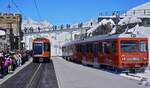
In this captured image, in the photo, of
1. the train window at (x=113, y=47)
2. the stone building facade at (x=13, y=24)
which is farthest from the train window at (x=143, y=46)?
the stone building facade at (x=13, y=24)

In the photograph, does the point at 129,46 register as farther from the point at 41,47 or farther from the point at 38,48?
the point at 38,48

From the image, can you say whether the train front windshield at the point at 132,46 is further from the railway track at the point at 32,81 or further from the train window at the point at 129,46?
the railway track at the point at 32,81

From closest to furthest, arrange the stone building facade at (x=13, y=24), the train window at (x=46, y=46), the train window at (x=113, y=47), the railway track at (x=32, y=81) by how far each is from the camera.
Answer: the railway track at (x=32, y=81), the train window at (x=113, y=47), the train window at (x=46, y=46), the stone building facade at (x=13, y=24)

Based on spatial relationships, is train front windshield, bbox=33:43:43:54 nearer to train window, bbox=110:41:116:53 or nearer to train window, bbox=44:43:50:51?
train window, bbox=44:43:50:51

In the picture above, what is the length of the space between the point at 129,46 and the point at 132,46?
22 centimetres

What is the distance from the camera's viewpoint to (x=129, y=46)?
3300cm

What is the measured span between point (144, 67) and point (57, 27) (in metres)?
106

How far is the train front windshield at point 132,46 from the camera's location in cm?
3278

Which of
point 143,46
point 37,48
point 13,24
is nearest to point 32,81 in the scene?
point 143,46

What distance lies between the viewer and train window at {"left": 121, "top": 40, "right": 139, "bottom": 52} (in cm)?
3275

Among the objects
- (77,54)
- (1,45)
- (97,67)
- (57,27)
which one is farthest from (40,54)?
(57,27)

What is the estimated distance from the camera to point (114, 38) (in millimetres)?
33188

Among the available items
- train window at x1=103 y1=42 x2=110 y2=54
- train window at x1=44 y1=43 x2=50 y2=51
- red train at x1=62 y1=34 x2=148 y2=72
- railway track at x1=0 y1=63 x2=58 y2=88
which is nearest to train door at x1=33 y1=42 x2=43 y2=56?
train window at x1=44 y1=43 x2=50 y2=51

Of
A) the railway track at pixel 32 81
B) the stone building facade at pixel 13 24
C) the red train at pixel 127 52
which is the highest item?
the stone building facade at pixel 13 24
